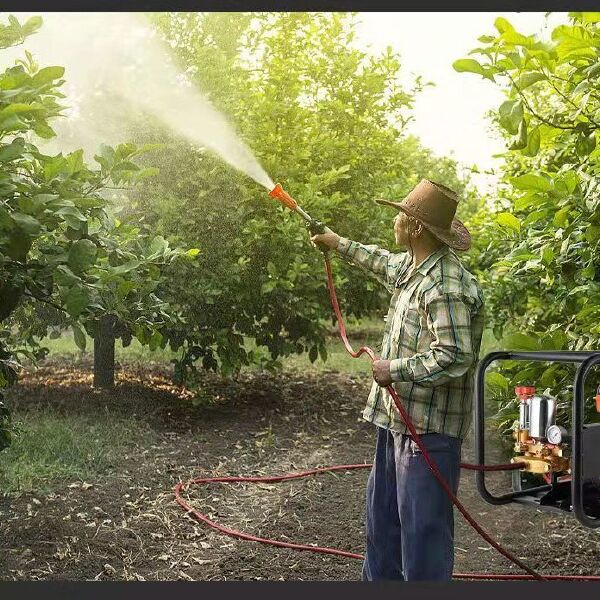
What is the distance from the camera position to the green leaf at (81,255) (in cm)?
202

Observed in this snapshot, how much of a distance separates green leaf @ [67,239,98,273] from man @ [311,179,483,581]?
0.65 metres

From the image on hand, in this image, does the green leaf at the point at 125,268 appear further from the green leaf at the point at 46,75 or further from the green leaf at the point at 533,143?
the green leaf at the point at 533,143

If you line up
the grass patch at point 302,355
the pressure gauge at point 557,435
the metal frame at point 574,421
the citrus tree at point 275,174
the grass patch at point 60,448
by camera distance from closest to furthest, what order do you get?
the metal frame at point 574,421 → the pressure gauge at point 557,435 → the grass patch at point 60,448 → the citrus tree at point 275,174 → the grass patch at point 302,355

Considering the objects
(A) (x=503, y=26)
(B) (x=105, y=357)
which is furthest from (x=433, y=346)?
(B) (x=105, y=357)

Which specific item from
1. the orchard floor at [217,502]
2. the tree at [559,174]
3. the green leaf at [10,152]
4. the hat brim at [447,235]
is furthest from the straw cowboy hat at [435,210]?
the orchard floor at [217,502]

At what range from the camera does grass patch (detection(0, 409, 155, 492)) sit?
347 cm

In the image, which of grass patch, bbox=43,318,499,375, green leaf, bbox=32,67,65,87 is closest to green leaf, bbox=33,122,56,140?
green leaf, bbox=32,67,65,87

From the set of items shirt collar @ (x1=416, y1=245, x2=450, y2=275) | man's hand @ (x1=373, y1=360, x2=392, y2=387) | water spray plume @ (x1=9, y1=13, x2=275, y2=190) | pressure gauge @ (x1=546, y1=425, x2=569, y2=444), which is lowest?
pressure gauge @ (x1=546, y1=425, x2=569, y2=444)

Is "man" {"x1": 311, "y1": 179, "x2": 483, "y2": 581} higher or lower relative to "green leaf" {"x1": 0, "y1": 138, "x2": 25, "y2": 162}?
lower

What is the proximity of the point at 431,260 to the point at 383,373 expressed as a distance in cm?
29

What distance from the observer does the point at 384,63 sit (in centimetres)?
450

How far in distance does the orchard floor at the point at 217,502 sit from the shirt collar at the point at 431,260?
1.19 m

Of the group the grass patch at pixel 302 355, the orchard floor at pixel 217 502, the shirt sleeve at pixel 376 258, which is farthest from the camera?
the grass patch at pixel 302 355

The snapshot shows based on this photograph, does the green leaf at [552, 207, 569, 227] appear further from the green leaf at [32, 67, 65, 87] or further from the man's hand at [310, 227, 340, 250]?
the green leaf at [32, 67, 65, 87]
